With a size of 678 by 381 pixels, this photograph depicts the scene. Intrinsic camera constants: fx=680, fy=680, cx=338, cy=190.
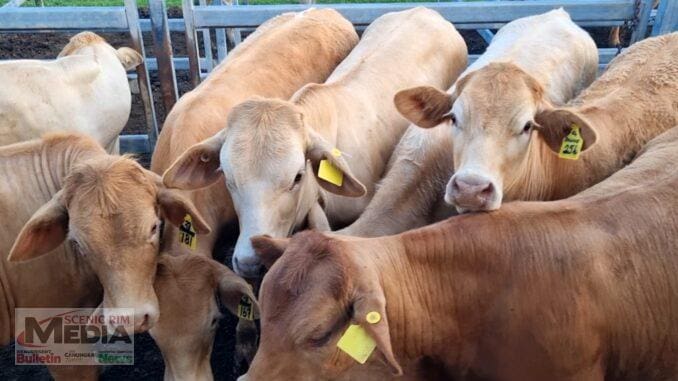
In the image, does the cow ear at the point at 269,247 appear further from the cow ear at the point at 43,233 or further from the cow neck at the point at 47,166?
the cow neck at the point at 47,166

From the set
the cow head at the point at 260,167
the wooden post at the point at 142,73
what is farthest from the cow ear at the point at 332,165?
the wooden post at the point at 142,73

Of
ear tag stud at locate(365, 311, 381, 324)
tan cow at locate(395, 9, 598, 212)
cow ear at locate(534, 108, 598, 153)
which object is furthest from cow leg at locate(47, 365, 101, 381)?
cow ear at locate(534, 108, 598, 153)

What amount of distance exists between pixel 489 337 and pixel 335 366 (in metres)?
0.82

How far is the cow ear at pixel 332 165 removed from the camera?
12.9 feet

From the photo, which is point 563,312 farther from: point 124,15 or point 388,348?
point 124,15

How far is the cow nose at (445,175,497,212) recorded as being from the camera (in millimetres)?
3373

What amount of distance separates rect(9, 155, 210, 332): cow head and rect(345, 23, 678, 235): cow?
1178mm

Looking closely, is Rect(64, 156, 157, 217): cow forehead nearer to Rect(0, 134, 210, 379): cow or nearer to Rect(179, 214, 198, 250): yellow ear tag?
Rect(0, 134, 210, 379): cow

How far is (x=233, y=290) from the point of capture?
371 centimetres

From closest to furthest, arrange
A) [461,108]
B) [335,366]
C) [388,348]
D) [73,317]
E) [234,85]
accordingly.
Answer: [388,348]
[335,366]
[461,108]
[73,317]
[234,85]

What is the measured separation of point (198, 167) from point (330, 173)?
0.79m

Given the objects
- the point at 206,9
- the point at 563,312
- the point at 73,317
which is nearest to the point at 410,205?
the point at 563,312

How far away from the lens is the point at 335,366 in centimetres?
285

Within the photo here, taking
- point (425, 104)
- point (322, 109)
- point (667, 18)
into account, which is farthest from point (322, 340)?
point (667, 18)
